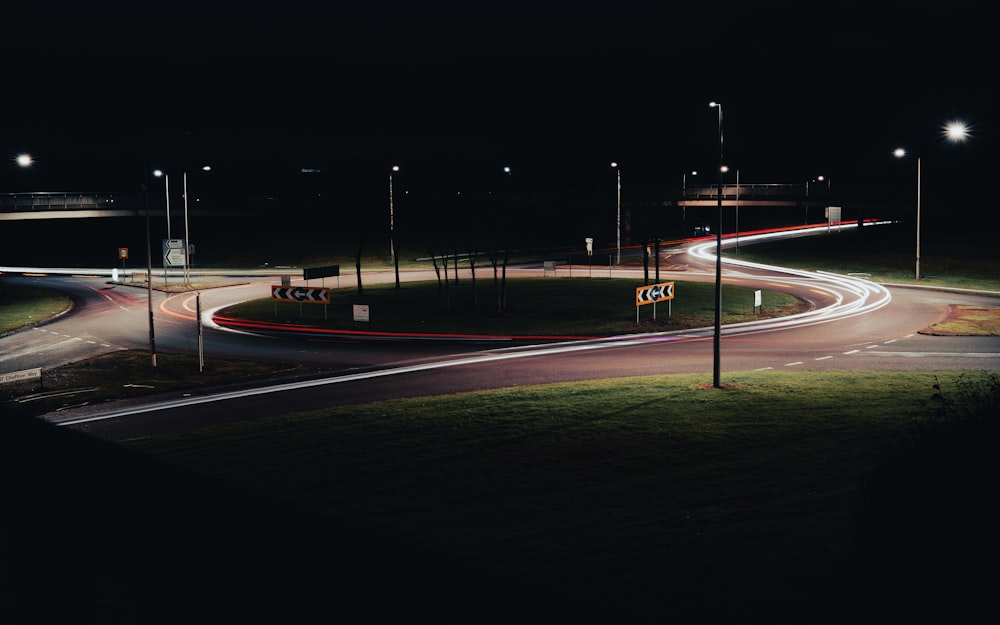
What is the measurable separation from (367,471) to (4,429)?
52.0 feet

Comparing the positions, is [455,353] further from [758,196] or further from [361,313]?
[758,196]

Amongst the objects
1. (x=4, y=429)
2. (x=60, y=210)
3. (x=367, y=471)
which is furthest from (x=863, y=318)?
(x=60, y=210)

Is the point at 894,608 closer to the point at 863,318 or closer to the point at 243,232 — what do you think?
the point at 863,318

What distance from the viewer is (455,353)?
3803cm

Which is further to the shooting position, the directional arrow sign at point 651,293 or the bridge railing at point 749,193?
the bridge railing at point 749,193

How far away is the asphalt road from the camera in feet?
92.6

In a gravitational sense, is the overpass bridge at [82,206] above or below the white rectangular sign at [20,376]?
above

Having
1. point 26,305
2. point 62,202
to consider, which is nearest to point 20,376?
point 26,305

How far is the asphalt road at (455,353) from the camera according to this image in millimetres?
28234

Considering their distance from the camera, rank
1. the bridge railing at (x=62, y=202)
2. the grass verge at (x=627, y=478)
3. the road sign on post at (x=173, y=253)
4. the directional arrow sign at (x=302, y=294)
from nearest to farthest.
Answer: the grass verge at (x=627, y=478) < the directional arrow sign at (x=302, y=294) < the road sign on post at (x=173, y=253) < the bridge railing at (x=62, y=202)

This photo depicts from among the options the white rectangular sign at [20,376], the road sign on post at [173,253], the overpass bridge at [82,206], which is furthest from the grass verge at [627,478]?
the overpass bridge at [82,206]

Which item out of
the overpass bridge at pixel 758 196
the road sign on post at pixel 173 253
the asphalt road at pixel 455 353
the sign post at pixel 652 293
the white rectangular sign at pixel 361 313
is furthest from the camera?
the overpass bridge at pixel 758 196

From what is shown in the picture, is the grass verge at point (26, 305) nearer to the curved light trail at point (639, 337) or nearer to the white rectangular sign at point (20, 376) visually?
the curved light trail at point (639, 337)

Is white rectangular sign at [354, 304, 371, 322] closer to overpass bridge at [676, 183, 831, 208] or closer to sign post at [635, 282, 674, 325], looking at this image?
sign post at [635, 282, 674, 325]
